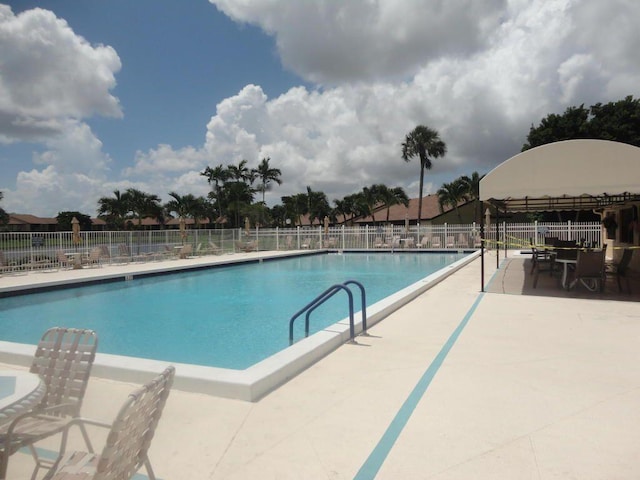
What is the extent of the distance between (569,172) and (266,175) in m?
37.1

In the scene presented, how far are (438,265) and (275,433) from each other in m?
16.5

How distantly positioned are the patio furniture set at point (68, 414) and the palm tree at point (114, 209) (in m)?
41.2

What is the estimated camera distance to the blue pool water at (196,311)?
702 centimetres

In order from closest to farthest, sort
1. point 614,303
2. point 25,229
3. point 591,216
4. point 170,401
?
point 170,401 → point 614,303 → point 591,216 → point 25,229

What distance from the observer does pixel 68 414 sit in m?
2.68

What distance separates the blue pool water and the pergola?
13.9 ft

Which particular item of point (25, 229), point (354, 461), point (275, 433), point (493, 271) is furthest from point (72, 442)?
point (25, 229)

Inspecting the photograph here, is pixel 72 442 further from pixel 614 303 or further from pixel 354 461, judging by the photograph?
pixel 614 303

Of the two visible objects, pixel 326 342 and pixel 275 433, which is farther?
pixel 326 342

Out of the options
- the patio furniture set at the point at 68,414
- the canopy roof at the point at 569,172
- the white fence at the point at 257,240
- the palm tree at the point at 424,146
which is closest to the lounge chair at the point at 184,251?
the white fence at the point at 257,240

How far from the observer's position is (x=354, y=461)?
2662mm

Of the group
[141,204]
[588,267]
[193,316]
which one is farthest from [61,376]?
[141,204]

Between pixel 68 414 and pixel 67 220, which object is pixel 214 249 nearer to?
pixel 68 414

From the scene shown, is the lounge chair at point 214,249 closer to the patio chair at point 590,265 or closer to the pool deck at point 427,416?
the patio chair at point 590,265
